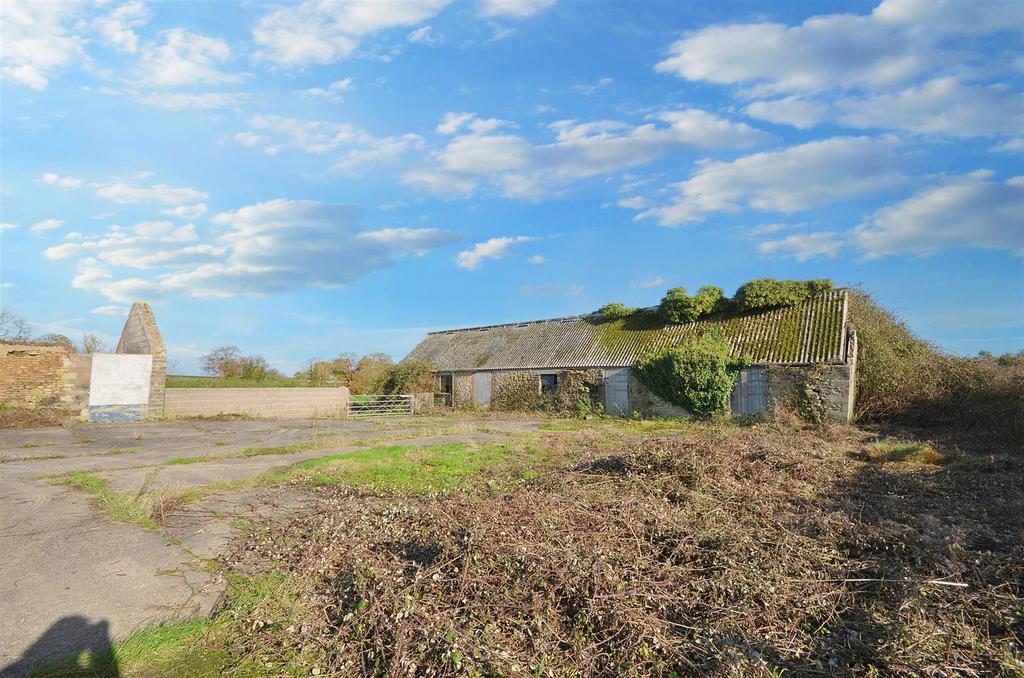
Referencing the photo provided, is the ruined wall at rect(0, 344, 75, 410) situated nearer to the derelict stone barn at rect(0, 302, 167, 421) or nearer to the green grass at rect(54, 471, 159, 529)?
the derelict stone barn at rect(0, 302, 167, 421)

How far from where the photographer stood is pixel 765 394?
20516mm

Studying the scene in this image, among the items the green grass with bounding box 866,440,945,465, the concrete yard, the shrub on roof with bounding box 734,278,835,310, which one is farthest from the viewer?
the shrub on roof with bounding box 734,278,835,310

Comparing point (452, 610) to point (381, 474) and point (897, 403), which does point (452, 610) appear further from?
point (897, 403)

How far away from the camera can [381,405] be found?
3020 centimetres

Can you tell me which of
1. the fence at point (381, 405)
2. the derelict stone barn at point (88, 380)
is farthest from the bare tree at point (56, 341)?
the fence at point (381, 405)

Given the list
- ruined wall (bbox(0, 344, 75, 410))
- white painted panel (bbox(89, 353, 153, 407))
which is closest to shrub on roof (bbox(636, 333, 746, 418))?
white painted panel (bbox(89, 353, 153, 407))

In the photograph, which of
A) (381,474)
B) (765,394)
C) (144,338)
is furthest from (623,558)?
(144,338)

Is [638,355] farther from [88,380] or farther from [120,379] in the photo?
[88,380]

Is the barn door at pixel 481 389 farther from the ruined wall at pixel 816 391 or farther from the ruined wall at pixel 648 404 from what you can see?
the ruined wall at pixel 816 391

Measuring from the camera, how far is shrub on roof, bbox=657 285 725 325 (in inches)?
966

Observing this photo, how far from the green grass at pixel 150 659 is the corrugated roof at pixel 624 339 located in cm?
1987

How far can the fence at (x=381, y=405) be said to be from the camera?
29378mm

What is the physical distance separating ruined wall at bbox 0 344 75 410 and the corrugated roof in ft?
56.3

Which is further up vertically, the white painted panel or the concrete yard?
the white painted panel
